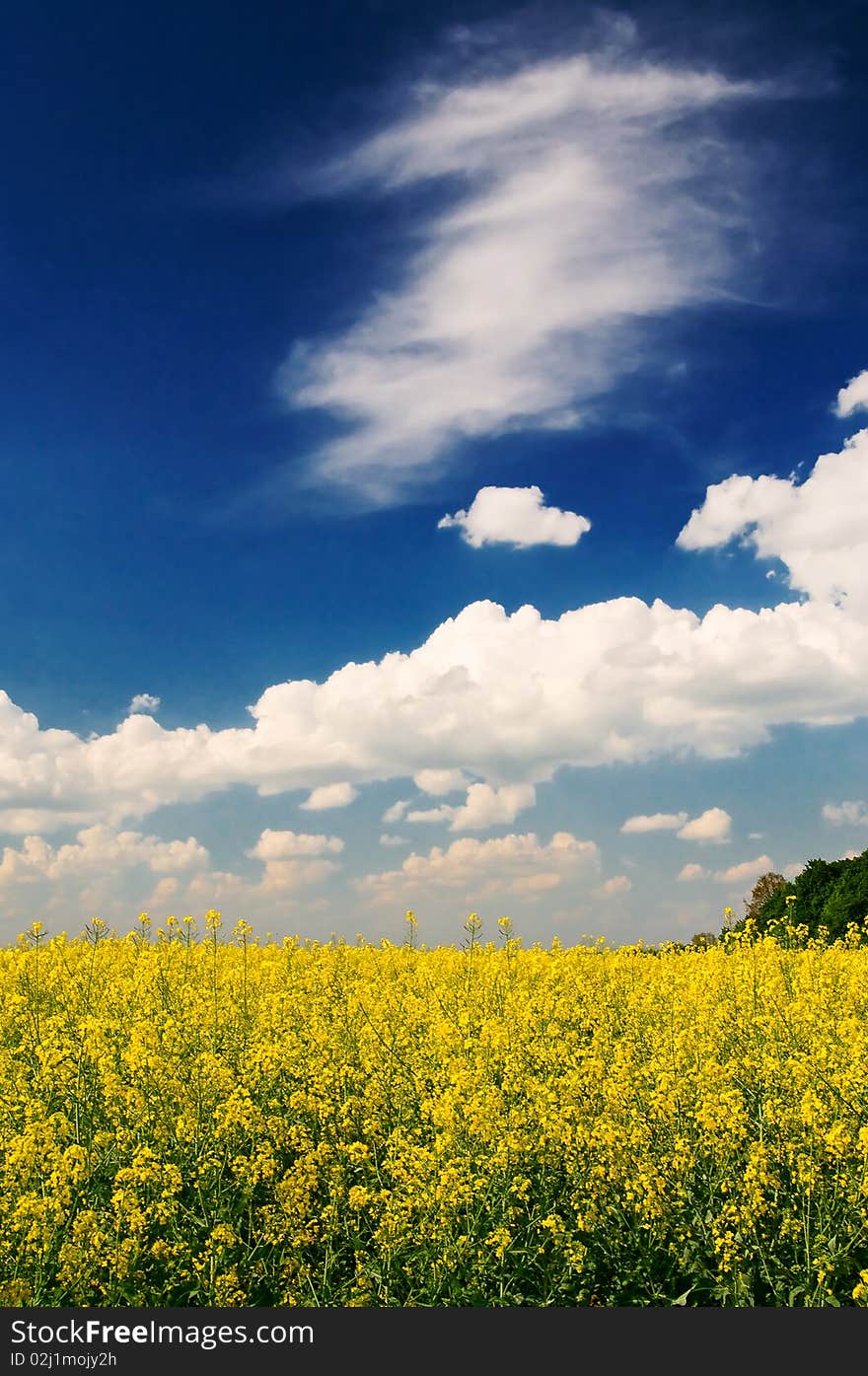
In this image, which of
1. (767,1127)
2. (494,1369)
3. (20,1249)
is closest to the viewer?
(494,1369)

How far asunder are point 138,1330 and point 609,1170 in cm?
293

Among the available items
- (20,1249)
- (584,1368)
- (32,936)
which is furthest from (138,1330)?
(32,936)

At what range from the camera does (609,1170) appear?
6426 millimetres

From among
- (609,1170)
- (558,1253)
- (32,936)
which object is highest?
(32,936)

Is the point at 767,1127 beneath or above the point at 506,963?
beneath

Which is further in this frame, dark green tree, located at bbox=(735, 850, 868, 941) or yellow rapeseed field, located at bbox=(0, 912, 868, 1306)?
dark green tree, located at bbox=(735, 850, 868, 941)

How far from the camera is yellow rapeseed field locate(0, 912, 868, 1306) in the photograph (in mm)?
5965

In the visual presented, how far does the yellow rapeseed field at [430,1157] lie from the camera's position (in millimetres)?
5965

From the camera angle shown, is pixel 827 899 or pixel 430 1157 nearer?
pixel 430 1157

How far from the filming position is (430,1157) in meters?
6.36

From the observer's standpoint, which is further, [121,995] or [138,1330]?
[121,995]

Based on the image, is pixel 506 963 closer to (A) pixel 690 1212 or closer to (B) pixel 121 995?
(B) pixel 121 995

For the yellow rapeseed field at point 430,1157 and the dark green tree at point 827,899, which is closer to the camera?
the yellow rapeseed field at point 430,1157

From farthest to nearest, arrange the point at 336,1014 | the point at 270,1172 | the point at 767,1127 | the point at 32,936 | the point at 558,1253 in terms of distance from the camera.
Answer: the point at 32,936, the point at 336,1014, the point at 767,1127, the point at 270,1172, the point at 558,1253
